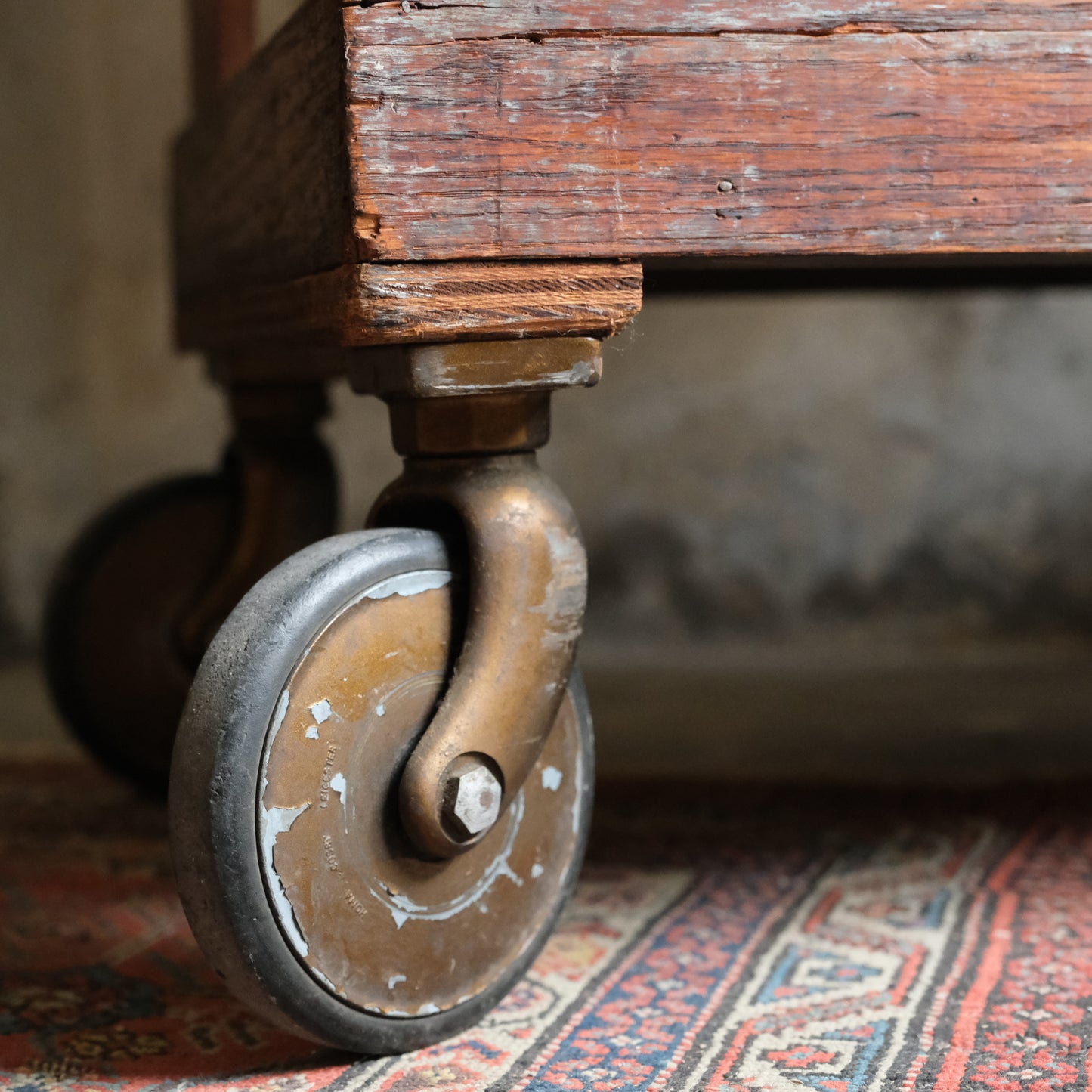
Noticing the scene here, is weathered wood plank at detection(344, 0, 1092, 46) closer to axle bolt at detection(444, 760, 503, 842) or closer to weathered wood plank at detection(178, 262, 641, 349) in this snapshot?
weathered wood plank at detection(178, 262, 641, 349)

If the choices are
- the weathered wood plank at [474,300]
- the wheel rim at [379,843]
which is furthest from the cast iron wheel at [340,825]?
the weathered wood plank at [474,300]

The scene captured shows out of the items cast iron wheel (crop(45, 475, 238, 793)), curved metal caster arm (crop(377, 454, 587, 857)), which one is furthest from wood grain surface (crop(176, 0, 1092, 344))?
cast iron wheel (crop(45, 475, 238, 793))

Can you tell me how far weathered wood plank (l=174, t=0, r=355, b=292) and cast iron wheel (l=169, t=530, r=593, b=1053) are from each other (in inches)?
9.5

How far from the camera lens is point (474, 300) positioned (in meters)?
0.88

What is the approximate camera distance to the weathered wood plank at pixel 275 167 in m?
0.90

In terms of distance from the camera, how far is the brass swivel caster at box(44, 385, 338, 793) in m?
1.57

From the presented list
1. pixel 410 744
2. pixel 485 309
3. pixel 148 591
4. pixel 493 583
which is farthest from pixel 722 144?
pixel 148 591

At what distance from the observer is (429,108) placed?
2.81 ft

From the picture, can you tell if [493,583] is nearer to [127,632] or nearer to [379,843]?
[379,843]

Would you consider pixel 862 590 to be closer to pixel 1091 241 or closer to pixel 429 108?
pixel 1091 241

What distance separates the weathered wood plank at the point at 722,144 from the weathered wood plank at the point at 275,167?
51 millimetres

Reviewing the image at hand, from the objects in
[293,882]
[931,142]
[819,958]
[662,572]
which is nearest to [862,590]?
[662,572]

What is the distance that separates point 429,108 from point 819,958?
0.74 m

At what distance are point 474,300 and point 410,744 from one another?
31cm
